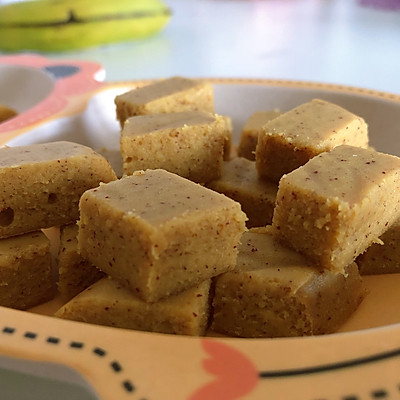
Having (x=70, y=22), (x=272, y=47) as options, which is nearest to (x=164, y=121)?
(x=70, y=22)

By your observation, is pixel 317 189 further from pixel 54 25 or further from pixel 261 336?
pixel 54 25

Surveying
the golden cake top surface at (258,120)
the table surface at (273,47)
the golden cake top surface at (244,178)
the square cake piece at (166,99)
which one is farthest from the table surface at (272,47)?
the golden cake top surface at (244,178)

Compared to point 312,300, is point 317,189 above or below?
above

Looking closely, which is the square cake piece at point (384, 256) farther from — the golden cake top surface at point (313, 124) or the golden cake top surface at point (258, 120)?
the golden cake top surface at point (258, 120)

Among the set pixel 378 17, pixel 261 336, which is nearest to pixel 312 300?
pixel 261 336

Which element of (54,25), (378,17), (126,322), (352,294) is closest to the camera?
(126,322)

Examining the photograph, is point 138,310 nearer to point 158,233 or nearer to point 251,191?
point 158,233

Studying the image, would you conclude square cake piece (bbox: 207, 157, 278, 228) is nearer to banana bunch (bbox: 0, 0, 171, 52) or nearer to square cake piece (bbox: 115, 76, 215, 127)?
square cake piece (bbox: 115, 76, 215, 127)
